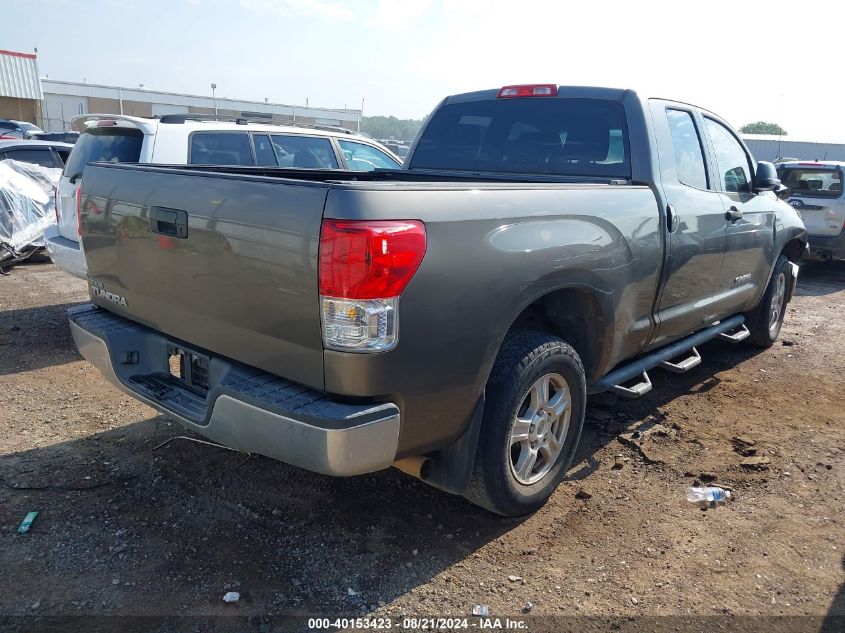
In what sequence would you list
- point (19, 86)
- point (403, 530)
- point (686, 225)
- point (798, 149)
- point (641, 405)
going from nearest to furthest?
point (403, 530) < point (686, 225) < point (641, 405) < point (19, 86) < point (798, 149)

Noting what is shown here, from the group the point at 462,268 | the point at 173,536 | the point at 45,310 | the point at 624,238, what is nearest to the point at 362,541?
the point at 173,536

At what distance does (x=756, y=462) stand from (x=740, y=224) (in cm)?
174

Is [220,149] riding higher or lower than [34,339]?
higher

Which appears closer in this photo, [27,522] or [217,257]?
[217,257]

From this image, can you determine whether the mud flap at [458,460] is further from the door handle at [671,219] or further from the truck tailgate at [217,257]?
the door handle at [671,219]

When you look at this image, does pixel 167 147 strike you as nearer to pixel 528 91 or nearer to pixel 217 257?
pixel 528 91

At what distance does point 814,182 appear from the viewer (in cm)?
1055

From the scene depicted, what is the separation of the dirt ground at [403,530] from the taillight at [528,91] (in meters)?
2.21

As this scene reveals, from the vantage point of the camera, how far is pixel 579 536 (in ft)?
10.3

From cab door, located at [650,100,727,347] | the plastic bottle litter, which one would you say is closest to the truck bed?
cab door, located at [650,100,727,347]

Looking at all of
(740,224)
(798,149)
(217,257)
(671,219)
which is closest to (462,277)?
(217,257)

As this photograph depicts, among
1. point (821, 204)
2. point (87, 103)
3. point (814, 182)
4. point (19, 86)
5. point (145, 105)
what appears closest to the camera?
point (821, 204)

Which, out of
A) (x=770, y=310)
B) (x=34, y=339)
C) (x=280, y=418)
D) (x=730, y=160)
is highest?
(x=730, y=160)

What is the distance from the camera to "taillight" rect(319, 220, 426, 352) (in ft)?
7.22
